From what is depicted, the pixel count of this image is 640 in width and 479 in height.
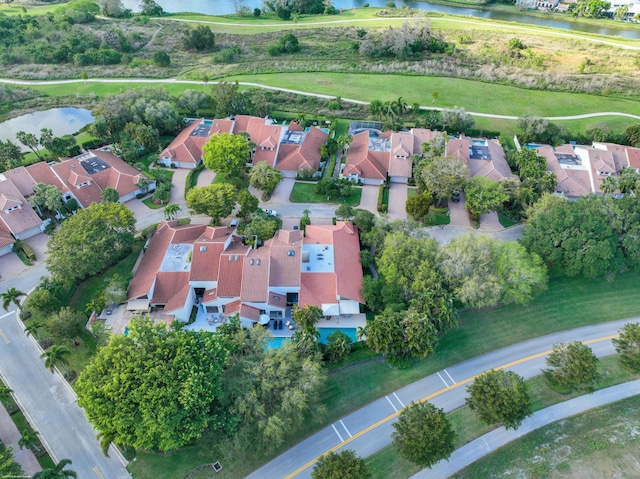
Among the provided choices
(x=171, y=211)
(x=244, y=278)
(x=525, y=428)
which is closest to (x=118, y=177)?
(x=171, y=211)

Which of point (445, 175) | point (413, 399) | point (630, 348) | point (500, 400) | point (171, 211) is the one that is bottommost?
point (413, 399)

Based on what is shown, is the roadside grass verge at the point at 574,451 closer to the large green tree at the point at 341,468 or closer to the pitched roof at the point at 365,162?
the large green tree at the point at 341,468

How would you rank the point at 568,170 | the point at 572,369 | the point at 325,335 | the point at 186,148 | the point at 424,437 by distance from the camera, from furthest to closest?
1. the point at 186,148
2. the point at 568,170
3. the point at 325,335
4. the point at 572,369
5. the point at 424,437

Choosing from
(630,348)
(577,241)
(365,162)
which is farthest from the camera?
(365,162)

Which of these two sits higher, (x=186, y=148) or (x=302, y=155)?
(x=302, y=155)

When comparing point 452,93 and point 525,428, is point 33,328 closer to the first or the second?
point 525,428

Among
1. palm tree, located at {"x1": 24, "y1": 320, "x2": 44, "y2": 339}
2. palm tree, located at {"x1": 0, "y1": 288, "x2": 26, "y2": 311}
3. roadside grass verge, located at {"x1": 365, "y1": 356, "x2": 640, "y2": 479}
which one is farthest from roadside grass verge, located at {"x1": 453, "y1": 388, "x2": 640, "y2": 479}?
palm tree, located at {"x1": 0, "y1": 288, "x2": 26, "y2": 311}
